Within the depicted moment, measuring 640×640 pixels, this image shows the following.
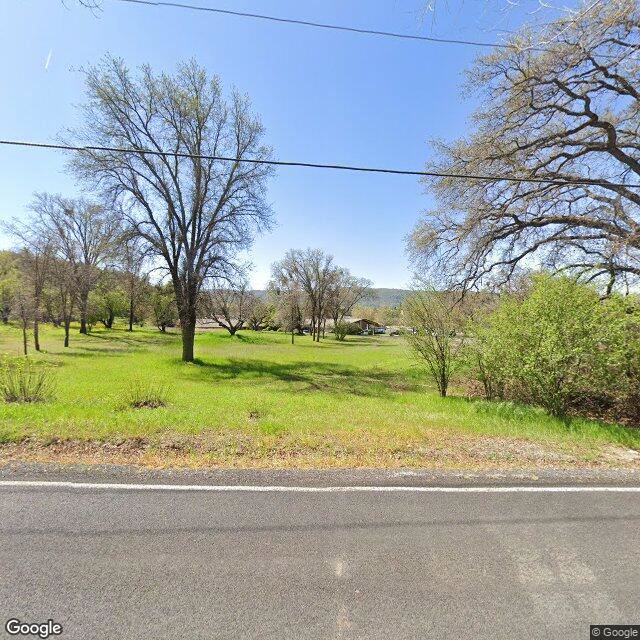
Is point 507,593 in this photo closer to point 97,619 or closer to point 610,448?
point 97,619

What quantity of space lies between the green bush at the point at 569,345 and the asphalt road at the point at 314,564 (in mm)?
4384

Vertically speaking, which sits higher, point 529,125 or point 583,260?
point 529,125

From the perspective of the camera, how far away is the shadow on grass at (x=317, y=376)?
14323 mm

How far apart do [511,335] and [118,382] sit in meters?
13.2

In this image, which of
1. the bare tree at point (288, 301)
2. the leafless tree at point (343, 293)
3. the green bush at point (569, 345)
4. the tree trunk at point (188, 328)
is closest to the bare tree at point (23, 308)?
the tree trunk at point (188, 328)

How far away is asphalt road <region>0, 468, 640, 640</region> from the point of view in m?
2.07

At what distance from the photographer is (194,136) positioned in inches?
776

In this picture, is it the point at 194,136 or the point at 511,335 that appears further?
the point at 194,136

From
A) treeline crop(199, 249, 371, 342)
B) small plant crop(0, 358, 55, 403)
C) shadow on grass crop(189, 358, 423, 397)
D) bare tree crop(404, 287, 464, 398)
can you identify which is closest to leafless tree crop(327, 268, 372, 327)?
treeline crop(199, 249, 371, 342)

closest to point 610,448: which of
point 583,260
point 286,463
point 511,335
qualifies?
point 511,335

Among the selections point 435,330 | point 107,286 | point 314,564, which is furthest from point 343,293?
point 314,564

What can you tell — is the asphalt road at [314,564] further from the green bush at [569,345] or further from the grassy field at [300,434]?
the green bush at [569,345]

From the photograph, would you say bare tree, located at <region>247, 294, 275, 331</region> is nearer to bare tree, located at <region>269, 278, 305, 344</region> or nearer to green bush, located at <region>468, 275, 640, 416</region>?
bare tree, located at <region>269, 278, 305, 344</region>

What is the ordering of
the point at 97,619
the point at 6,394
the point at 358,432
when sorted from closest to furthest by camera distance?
the point at 97,619, the point at 358,432, the point at 6,394
